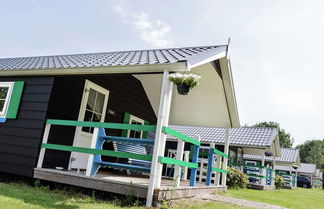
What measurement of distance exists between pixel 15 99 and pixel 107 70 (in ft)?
8.47

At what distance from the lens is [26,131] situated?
5.92 meters

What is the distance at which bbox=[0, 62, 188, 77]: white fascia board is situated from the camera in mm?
4559

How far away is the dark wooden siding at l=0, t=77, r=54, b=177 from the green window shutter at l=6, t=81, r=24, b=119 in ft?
0.27

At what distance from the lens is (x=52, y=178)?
5.26 metres

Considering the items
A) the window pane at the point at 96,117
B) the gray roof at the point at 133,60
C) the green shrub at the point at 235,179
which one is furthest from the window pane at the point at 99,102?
the green shrub at the point at 235,179

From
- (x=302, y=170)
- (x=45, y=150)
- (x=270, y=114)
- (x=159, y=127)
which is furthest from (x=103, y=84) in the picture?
(x=270, y=114)

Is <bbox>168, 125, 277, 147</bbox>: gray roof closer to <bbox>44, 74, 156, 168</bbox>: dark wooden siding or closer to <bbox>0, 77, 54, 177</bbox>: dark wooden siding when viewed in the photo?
<bbox>44, 74, 156, 168</bbox>: dark wooden siding

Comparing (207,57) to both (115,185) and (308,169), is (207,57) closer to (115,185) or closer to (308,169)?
(115,185)

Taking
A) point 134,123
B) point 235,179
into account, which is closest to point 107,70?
point 134,123

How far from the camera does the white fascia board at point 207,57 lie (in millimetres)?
4762

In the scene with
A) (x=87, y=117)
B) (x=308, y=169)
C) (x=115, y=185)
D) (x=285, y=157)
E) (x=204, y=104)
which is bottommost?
(x=115, y=185)

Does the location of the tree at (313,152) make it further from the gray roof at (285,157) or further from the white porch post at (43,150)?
the white porch post at (43,150)

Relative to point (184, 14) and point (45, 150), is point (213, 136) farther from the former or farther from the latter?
point (45, 150)

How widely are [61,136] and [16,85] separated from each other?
160 cm
